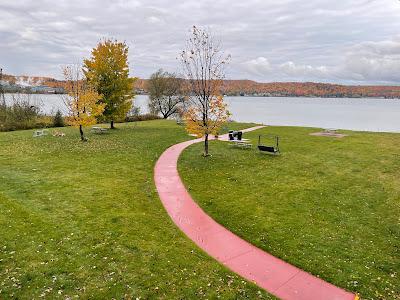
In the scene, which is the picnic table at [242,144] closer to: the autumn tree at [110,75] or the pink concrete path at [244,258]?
the pink concrete path at [244,258]

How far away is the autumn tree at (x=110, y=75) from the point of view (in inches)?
1453

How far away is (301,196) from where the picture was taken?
16625 mm

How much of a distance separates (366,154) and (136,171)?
17.2 m

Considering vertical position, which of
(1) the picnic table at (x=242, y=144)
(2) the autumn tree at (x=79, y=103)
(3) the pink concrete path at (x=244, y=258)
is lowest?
(3) the pink concrete path at (x=244, y=258)

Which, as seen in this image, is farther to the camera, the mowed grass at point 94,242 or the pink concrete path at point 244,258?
the pink concrete path at point 244,258

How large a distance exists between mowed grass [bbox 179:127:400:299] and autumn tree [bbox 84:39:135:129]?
15261 mm

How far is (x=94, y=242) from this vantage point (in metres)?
11.6

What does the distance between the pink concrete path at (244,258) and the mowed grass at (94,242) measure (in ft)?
1.49

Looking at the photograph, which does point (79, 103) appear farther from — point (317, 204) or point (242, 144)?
point (317, 204)

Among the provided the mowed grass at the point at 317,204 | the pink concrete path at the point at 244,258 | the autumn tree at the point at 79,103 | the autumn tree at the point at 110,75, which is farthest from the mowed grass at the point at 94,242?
the autumn tree at the point at 110,75

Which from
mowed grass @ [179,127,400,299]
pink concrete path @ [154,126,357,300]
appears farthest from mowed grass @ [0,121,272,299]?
mowed grass @ [179,127,400,299]

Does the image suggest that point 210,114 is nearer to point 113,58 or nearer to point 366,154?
point 366,154

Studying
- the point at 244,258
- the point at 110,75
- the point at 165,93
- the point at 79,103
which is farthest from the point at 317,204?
A: the point at 165,93

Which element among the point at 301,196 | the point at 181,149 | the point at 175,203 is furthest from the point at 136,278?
the point at 181,149
